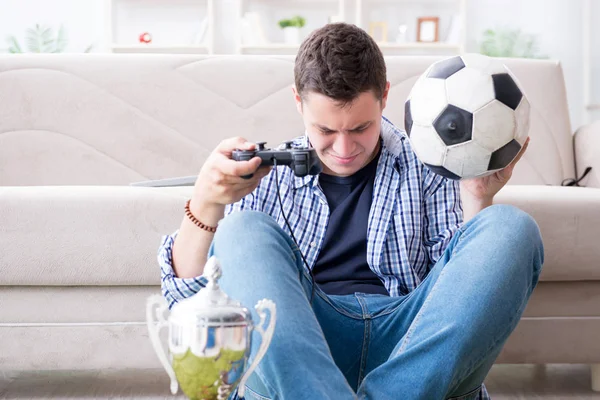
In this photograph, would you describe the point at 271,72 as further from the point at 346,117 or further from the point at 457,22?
the point at 457,22

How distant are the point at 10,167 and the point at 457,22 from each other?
3.05m

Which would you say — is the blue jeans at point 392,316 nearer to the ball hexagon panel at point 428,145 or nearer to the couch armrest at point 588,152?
the ball hexagon panel at point 428,145

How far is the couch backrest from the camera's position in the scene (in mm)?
2156

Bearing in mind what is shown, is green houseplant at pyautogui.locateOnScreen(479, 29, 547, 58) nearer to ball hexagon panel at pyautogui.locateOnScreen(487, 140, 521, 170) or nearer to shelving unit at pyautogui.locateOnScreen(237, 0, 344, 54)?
shelving unit at pyautogui.locateOnScreen(237, 0, 344, 54)

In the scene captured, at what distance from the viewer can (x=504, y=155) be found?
122 cm

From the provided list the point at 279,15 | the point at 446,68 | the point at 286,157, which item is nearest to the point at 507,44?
the point at 279,15

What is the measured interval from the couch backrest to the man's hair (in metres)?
0.94

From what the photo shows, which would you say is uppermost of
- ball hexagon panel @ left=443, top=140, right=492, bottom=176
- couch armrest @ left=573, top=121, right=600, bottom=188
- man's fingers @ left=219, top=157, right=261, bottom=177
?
man's fingers @ left=219, top=157, right=261, bottom=177

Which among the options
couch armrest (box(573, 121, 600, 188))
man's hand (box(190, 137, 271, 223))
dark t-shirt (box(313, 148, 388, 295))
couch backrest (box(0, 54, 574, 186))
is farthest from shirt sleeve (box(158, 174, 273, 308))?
couch armrest (box(573, 121, 600, 188))

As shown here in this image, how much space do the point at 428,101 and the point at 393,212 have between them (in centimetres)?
20

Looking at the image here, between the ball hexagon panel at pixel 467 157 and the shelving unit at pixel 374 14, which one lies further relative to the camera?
the shelving unit at pixel 374 14

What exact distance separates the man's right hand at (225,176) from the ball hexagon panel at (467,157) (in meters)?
0.33

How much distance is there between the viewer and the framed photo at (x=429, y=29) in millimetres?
4477

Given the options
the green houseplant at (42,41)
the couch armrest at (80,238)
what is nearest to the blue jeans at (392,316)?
the couch armrest at (80,238)
